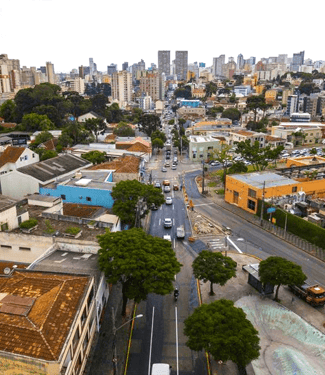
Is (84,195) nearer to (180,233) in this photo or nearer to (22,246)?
(180,233)

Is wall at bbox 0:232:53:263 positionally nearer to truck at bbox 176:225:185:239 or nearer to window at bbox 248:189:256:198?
truck at bbox 176:225:185:239

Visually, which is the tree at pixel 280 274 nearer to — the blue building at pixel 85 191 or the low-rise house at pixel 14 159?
the blue building at pixel 85 191

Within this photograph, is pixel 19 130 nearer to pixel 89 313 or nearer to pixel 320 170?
pixel 320 170

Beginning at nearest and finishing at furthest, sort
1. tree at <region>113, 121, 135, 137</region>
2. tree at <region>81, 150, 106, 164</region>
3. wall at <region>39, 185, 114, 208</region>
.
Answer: wall at <region>39, 185, 114, 208</region>, tree at <region>81, 150, 106, 164</region>, tree at <region>113, 121, 135, 137</region>

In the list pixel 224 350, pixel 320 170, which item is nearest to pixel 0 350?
pixel 224 350

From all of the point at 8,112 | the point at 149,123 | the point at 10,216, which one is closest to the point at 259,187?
the point at 10,216

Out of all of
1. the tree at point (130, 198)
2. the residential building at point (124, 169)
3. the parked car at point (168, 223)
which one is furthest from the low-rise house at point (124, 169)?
the tree at point (130, 198)

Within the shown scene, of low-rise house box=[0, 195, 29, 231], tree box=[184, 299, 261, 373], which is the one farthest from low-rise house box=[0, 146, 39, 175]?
tree box=[184, 299, 261, 373]
